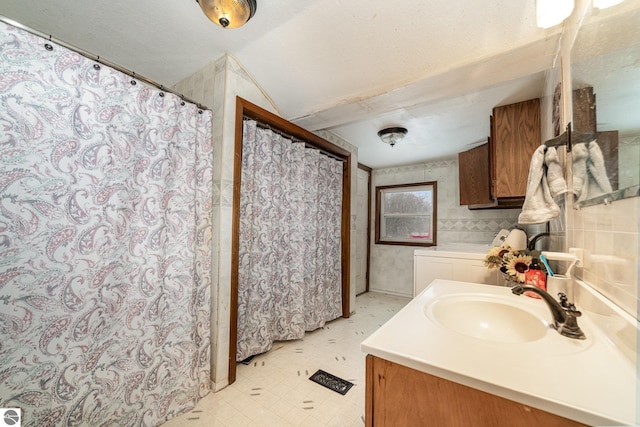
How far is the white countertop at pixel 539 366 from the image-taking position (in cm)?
43

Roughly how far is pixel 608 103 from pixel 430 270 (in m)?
1.54

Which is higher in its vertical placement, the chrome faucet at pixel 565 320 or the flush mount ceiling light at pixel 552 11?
the flush mount ceiling light at pixel 552 11

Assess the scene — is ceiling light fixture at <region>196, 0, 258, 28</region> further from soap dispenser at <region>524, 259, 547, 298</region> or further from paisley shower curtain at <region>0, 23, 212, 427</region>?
soap dispenser at <region>524, 259, 547, 298</region>

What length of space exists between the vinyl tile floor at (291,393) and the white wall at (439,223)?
1.59 meters

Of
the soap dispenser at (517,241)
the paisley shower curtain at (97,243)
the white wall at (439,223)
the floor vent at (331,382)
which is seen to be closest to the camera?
the paisley shower curtain at (97,243)

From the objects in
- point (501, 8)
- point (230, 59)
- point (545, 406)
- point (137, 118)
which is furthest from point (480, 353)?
point (230, 59)

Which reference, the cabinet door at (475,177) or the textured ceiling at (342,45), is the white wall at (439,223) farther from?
the textured ceiling at (342,45)

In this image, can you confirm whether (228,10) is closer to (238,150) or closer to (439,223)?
(238,150)

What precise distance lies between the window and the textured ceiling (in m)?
1.76

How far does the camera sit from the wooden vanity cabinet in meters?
0.47

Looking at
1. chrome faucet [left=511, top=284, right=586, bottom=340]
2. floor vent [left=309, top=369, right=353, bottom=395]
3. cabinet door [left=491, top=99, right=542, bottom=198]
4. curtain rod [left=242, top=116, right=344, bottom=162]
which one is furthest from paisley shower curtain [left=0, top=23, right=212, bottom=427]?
cabinet door [left=491, top=99, right=542, bottom=198]

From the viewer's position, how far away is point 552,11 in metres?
0.95

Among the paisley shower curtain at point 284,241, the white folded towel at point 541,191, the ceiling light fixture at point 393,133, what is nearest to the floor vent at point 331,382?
the paisley shower curtain at point 284,241

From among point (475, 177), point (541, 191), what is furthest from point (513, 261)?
point (475, 177)
